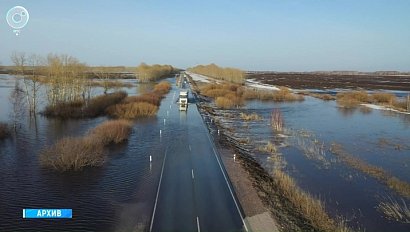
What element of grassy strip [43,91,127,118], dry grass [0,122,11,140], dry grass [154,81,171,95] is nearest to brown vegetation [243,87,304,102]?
dry grass [154,81,171,95]

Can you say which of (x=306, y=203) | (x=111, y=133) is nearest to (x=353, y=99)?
(x=111, y=133)

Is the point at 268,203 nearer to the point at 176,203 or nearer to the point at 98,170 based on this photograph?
the point at 176,203

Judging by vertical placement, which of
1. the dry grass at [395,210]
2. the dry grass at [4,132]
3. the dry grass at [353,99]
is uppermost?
the dry grass at [353,99]

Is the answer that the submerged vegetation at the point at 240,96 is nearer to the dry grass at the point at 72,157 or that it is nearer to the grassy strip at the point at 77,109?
the grassy strip at the point at 77,109

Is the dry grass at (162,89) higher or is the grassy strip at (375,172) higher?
the dry grass at (162,89)

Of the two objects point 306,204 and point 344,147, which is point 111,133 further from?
point 344,147

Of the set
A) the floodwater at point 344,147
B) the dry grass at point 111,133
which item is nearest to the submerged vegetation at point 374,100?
the floodwater at point 344,147

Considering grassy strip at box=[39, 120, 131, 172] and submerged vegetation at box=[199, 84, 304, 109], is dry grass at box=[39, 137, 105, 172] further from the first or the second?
submerged vegetation at box=[199, 84, 304, 109]
